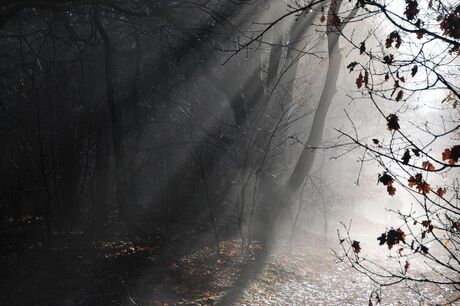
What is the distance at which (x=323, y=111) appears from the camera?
13.1m

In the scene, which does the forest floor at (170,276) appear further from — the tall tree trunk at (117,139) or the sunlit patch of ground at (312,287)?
the tall tree trunk at (117,139)

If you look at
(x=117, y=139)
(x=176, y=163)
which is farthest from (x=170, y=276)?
(x=176, y=163)

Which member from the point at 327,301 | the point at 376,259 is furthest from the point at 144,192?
the point at 327,301

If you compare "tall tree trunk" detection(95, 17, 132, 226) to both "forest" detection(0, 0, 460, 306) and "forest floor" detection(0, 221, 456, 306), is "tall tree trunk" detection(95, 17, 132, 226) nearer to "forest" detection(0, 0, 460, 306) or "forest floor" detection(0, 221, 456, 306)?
"forest" detection(0, 0, 460, 306)

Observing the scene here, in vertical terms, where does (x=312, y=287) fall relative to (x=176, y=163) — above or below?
below

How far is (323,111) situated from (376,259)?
16.9 feet

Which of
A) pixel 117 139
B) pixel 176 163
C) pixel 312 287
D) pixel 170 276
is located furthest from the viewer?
pixel 176 163

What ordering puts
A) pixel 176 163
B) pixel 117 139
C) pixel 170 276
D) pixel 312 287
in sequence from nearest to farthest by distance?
pixel 170 276, pixel 312 287, pixel 117 139, pixel 176 163

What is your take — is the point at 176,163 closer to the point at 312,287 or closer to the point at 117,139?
the point at 117,139

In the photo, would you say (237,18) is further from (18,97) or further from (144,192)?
(144,192)

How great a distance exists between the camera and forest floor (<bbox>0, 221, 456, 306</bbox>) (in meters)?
6.71

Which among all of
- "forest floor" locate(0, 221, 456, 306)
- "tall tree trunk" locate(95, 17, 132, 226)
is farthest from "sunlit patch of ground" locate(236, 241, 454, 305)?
"tall tree trunk" locate(95, 17, 132, 226)

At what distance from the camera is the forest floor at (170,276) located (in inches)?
264

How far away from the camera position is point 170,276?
26.1 ft
